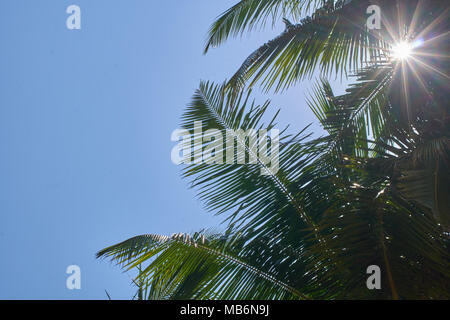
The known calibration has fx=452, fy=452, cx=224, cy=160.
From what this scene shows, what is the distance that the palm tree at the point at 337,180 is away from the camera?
2695 millimetres

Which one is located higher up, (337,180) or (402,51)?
(402,51)

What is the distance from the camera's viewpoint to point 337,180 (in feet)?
10.5

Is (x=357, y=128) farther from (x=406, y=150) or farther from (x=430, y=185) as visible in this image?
(x=430, y=185)

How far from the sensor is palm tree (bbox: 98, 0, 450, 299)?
270 centimetres

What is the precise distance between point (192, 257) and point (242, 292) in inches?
21.0

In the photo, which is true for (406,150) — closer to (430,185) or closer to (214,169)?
(430,185)

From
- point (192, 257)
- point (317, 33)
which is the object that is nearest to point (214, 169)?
point (192, 257)

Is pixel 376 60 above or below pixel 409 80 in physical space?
above

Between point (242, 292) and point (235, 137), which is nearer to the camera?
point (242, 292)

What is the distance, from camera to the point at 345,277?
2.90 metres

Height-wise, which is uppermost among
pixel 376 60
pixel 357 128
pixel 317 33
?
pixel 317 33

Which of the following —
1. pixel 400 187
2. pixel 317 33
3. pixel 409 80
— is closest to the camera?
pixel 400 187

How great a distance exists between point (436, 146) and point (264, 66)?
1.61 m

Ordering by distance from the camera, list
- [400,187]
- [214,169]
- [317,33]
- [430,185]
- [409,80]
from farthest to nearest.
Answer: [214,169] → [317,33] → [409,80] → [400,187] → [430,185]
